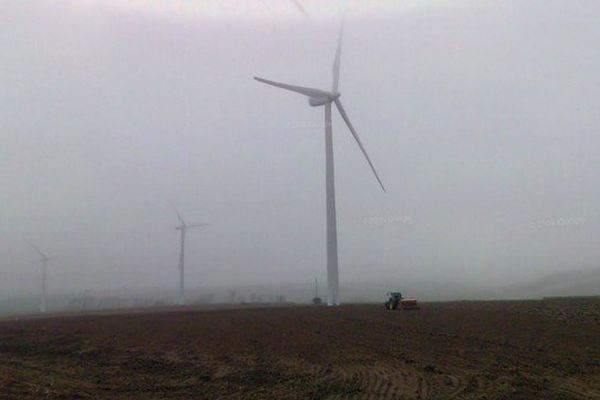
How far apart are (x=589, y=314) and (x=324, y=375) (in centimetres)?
3083

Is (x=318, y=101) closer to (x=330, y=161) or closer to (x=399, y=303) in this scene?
(x=330, y=161)

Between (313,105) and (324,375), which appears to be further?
(313,105)

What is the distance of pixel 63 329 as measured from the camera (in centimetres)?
5150

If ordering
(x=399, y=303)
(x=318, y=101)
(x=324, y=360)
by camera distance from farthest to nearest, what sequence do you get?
(x=318, y=101) < (x=399, y=303) < (x=324, y=360)

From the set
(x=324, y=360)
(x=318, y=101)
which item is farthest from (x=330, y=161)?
(x=324, y=360)

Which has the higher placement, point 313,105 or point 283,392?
point 313,105

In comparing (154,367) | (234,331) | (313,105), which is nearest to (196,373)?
(154,367)

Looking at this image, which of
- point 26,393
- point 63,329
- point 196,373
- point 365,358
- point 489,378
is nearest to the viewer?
point 26,393

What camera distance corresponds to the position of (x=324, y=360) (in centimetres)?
A: 2700

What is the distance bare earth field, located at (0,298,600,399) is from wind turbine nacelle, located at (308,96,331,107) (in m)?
40.4

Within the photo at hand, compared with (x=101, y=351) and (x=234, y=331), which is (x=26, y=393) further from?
(x=234, y=331)

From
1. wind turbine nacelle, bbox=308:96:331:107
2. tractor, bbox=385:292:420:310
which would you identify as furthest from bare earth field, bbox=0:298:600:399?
wind turbine nacelle, bbox=308:96:331:107

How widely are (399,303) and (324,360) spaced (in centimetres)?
4359

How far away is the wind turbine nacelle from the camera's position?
Result: 263 feet
